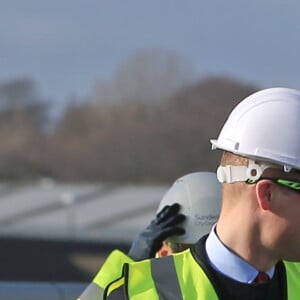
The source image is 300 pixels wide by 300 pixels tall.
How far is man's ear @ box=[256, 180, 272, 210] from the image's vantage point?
252cm

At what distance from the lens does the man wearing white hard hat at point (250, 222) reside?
252 centimetres

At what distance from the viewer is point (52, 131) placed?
43875mm

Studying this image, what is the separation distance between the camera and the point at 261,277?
2.59 m

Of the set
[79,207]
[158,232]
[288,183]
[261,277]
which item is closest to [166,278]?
[261,277]

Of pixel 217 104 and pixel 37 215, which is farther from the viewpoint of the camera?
pixel 217 104

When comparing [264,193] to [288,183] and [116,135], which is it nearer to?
[288,183]

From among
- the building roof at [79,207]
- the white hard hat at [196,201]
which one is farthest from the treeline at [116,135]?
the white hard hat at [196,201]

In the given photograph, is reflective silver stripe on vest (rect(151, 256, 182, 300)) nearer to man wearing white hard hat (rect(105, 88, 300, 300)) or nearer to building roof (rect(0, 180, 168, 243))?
man wearing white hard hat (rect(105, 88, 300, 300))

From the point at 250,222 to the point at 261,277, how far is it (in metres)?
0.13

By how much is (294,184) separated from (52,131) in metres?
41.6

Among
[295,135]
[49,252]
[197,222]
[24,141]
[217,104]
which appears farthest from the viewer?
[24,141]

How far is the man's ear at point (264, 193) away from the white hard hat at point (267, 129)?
0.05 metres

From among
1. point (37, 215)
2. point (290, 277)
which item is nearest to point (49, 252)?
point (37, 215)

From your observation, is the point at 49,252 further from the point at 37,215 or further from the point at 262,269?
the point at 262,269
